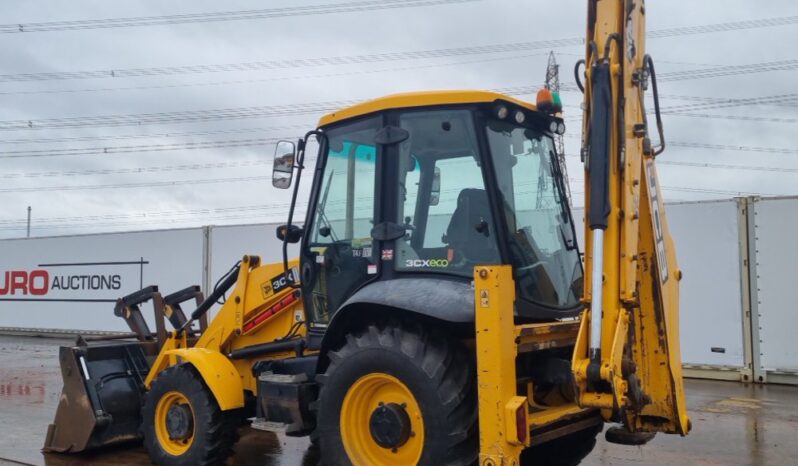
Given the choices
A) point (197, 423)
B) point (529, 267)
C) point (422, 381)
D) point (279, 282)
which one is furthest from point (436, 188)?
point (197, 423)

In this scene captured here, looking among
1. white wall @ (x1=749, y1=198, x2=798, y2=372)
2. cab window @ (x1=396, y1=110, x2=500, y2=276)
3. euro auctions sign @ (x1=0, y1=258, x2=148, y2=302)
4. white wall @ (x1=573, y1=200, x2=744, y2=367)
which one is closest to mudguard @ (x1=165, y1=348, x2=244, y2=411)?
cab window @ (x1=396, y1=110, x2=500, y2=276)

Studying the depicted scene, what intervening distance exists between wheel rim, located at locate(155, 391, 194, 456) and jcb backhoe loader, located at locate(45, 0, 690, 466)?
0.01 metres

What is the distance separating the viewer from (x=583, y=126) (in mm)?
4258

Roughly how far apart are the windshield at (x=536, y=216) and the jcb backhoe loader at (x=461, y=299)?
1cm

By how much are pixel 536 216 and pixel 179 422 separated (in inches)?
118

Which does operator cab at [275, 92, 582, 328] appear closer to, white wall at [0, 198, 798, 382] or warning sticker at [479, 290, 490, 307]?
warning sticker at [479, 290, 490, 307]

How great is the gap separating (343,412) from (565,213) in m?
2.03

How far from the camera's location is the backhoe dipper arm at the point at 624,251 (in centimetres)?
388

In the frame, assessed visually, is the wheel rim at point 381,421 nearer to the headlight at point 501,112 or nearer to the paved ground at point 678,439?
the headlight at point 501,112

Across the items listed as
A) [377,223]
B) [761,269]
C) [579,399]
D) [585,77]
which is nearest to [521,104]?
[585,77]

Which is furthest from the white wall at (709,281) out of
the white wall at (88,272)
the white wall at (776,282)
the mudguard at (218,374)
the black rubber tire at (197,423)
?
the white wall at (88,272)

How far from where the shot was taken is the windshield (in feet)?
15.0

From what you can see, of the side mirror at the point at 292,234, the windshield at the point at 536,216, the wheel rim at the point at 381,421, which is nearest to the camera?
the wheel rim at the point at 381,421

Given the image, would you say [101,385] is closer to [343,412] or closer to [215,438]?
[215,438]
